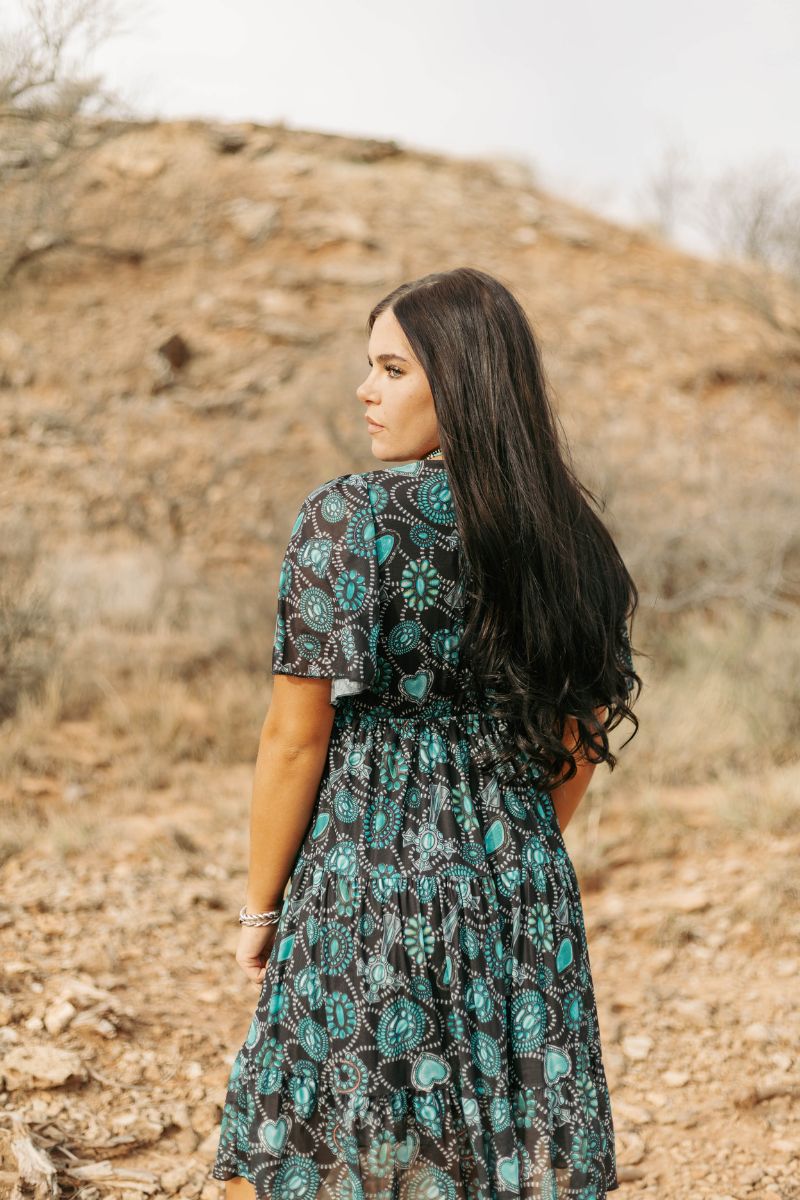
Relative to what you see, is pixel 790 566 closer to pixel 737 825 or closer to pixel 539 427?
pixel 737 825

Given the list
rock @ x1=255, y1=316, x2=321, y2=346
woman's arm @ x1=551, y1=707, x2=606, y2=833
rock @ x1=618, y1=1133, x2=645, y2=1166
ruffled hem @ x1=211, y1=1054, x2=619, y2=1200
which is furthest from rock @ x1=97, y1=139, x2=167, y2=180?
ruffled hem @ x1=211, y1=1054, x2=619, y2=1200

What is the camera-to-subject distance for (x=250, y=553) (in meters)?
10.1

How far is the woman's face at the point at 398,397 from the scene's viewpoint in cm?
173

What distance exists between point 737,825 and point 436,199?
12226 mm

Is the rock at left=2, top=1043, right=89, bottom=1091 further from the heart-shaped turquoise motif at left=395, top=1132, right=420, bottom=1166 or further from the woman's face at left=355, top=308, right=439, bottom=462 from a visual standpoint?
the woman's face at left=355, top=308, right=439, bottom=462

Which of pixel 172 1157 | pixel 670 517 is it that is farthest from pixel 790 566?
pixel 172 1157

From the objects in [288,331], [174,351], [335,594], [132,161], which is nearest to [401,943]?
[335,594]

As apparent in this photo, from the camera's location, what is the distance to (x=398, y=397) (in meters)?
1.74

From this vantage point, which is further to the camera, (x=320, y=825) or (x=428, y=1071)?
(x=320, y=825)

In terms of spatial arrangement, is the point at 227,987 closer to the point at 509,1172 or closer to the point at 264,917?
the point at 264,917

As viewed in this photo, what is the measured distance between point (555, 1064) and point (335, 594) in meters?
0.81

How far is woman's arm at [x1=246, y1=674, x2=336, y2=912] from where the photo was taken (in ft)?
→ 5.45

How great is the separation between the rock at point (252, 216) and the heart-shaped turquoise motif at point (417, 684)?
42.8ft

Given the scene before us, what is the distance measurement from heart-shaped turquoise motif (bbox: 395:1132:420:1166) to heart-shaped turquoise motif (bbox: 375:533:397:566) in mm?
864
